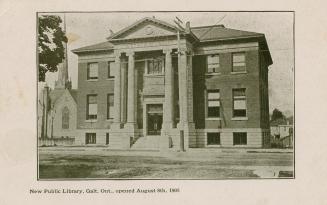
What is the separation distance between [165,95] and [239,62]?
147 centimetres

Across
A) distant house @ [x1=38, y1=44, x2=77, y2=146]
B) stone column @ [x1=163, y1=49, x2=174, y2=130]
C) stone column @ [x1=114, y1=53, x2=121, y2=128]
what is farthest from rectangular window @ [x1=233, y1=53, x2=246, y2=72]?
distant house @ [x1=38, y1=44, x2=77, y2=146]

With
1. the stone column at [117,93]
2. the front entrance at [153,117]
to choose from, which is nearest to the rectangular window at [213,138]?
the front entrance at [153,117]

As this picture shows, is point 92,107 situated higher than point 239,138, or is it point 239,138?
point 92,107

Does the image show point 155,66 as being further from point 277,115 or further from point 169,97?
point 277,115

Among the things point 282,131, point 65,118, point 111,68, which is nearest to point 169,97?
point 111,68

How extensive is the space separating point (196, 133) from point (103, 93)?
5.88 feet

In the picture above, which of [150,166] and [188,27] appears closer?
[150,166]

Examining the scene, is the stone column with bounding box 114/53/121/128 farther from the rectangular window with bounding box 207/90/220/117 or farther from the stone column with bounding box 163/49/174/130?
the rectangular window with bounding box 207/90/220/117

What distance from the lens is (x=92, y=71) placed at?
→ 8.73 meters

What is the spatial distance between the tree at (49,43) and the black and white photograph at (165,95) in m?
0.02

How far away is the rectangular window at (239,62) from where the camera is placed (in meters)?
8.70
